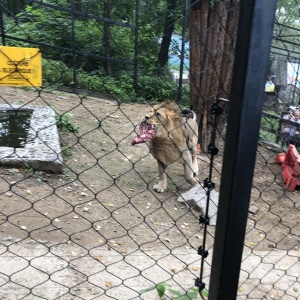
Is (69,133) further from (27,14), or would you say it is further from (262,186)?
(27,14)

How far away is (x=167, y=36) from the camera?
7.38ft

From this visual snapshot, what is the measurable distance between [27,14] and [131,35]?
1.44m

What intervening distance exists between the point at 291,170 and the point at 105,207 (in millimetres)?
2524

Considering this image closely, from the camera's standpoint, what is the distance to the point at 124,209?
11.7 feet

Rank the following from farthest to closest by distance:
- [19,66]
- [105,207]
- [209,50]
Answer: [209,50] < [105,207] < [19,66]

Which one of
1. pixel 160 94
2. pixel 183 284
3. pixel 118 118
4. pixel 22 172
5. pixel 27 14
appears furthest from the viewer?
pixel 118 118

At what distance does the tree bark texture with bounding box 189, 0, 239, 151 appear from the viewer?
119 inches

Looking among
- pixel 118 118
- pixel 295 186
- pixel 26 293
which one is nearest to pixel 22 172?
pixel 26 293

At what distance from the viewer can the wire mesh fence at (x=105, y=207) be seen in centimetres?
217

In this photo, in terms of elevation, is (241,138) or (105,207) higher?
(241,138)

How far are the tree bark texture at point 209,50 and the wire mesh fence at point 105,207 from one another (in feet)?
0.98

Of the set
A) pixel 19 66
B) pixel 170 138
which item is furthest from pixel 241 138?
pixel 170 138

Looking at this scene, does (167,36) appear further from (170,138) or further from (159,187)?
(159,187)

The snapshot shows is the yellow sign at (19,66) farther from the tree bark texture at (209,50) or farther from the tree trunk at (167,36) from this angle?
the tree bark texture at (209,50)
